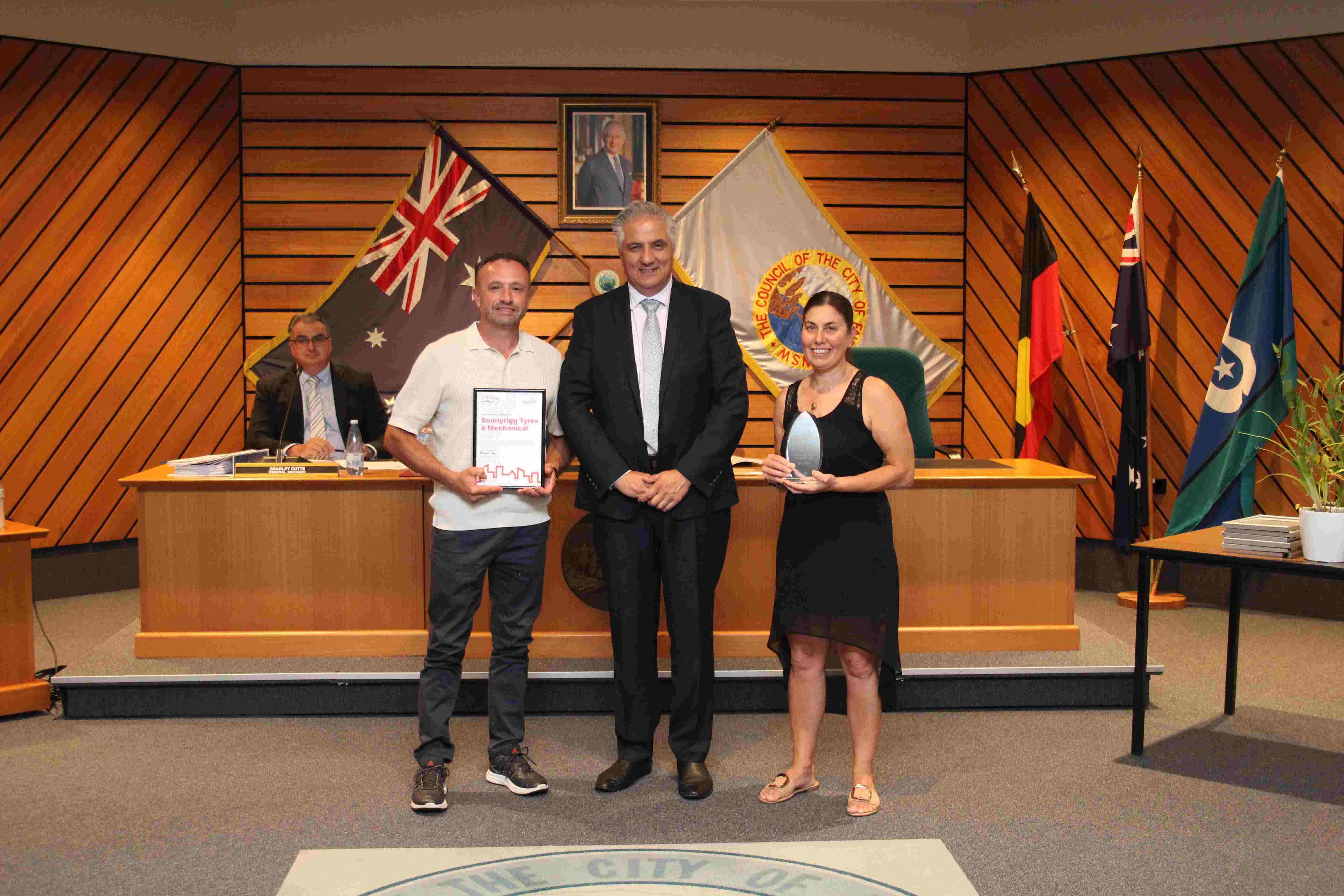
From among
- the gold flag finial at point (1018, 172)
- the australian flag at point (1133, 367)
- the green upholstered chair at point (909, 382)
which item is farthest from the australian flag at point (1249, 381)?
the green upholstered chair at point (909, 382)

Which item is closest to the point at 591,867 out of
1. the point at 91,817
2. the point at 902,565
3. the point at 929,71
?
the point at 91,817

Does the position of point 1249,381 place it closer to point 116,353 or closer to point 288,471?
point 288,471

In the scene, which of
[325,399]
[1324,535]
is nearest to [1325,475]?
[1324,535]

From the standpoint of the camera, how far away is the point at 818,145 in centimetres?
682

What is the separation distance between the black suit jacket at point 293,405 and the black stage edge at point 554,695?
4.62 ft

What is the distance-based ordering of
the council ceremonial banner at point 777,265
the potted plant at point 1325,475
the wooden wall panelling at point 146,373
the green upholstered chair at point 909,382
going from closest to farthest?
the potted plant at point 1325,475 → the green upholstered chair at point 909,382 → the wooden wall panelling at point 146,373 → the council ceremonial banner at point 777,265

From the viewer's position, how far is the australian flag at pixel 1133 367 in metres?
5.83

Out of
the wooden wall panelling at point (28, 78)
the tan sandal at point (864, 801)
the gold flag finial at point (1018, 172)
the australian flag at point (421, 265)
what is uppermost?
the wooden wall panelling at point (28, 78)

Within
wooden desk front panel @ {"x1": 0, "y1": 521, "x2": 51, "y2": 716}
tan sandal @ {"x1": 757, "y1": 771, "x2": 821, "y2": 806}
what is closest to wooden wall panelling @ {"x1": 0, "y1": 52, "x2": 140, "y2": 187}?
wooden desk front panel @ {"x1": 0, "y1": 521, "x2": 51, "y2": 716}

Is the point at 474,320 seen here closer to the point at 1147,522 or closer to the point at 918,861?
the point at 1147,522

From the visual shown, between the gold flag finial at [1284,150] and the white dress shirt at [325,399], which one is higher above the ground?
the gold flag finial at [1284,150]

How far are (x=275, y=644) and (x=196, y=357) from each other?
10.00ft

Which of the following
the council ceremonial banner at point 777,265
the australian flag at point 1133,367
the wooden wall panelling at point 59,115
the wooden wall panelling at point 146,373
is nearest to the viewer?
the australian flag at point 1133,367

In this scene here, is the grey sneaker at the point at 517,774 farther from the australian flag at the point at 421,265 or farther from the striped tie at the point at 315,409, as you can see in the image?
the australian flag at the point at 421,265
